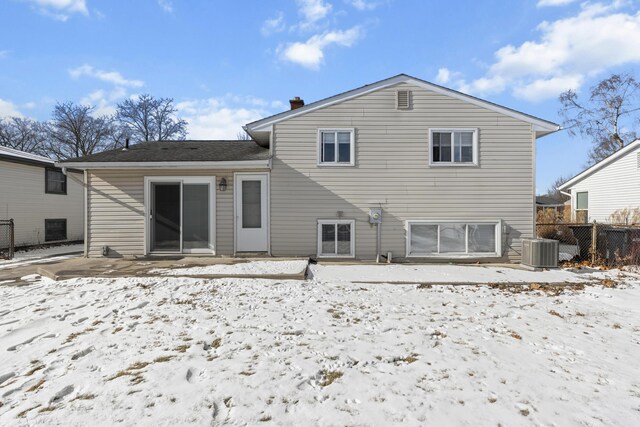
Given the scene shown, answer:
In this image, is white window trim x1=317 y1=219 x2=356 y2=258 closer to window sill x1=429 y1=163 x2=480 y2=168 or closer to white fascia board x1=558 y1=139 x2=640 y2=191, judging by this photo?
window sill x1=429 y1=163 x2=480 y2=168

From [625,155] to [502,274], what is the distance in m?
14.9

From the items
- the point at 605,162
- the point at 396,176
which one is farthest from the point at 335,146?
the point at 605,162

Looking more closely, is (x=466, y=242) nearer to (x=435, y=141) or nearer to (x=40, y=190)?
(x=435, y=141)

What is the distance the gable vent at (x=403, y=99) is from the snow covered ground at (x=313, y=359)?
222 inches

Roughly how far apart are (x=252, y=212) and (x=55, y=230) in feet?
35.6

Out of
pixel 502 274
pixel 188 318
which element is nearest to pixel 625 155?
pixel 502 274

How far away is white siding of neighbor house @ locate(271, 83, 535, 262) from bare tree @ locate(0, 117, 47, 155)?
1369 inches

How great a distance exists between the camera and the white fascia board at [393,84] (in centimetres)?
913

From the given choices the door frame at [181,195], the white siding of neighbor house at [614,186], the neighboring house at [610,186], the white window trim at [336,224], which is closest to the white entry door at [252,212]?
the door frame at [181,195]

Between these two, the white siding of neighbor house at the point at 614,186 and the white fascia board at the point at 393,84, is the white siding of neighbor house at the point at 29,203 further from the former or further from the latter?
the white siding of neighbor house at the point at 614,186

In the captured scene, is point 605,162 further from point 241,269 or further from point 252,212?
point 241,269

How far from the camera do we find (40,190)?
44.4 feet

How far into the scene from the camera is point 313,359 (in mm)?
3365

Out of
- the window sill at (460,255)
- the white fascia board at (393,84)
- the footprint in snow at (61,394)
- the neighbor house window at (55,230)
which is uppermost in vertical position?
the white fascia board at (393,84)
